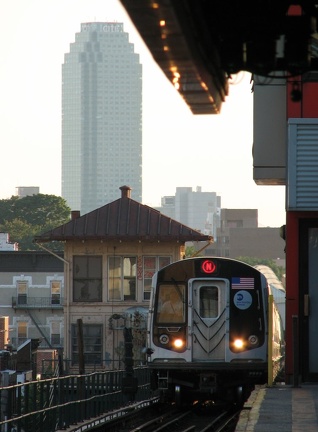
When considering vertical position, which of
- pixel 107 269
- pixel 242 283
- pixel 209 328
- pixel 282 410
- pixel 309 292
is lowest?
pixel 282 410

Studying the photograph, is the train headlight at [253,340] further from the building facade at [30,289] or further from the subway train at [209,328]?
the building facade at [30,289]

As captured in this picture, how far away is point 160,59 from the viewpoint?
362 inches

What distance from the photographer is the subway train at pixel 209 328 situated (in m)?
23.5

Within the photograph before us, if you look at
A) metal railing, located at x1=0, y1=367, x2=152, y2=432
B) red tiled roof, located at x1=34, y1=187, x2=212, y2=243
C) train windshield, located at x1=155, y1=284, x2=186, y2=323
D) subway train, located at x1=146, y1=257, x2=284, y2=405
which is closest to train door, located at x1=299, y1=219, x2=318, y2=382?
subway train, located at x1=146, y1=257, x2=284, y2=405

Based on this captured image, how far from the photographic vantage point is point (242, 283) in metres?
23.8

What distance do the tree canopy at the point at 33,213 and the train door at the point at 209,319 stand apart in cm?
12128

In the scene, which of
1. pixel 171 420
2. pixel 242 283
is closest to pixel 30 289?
pixel 242 283

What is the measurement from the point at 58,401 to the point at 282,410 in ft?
10.5

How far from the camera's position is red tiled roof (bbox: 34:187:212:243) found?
179ft

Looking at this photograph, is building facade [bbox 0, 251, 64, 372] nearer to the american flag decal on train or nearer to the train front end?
the train front end

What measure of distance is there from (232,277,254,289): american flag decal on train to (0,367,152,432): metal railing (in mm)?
2942

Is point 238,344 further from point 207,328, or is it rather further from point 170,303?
point 170,303

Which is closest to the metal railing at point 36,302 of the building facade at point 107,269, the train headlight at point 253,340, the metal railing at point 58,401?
the building facade at point 107,269

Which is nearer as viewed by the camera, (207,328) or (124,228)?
(207,328)
